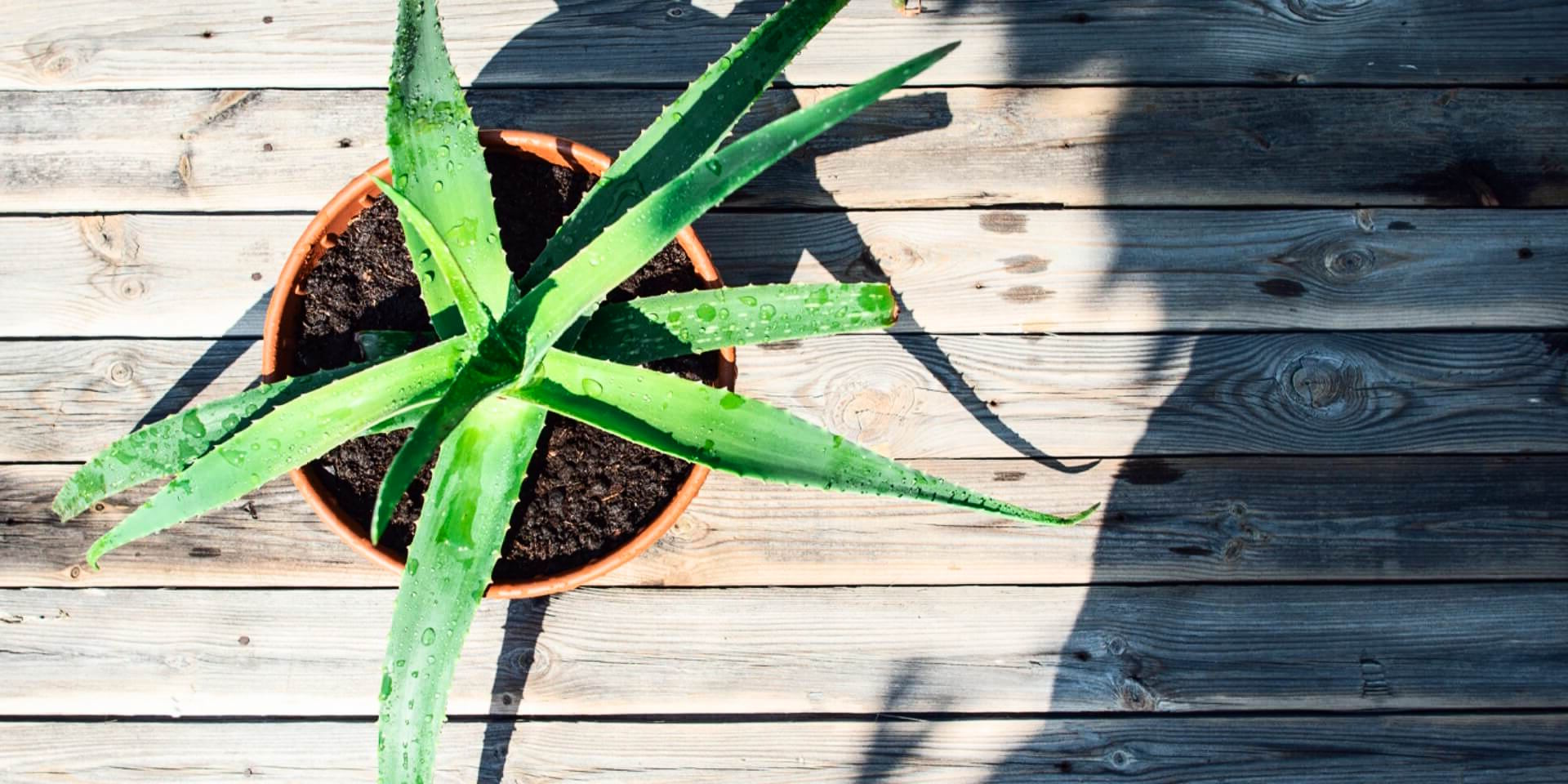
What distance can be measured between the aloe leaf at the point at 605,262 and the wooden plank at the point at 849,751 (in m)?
0.67

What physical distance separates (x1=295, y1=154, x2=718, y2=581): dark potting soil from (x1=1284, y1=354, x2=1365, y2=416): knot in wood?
2.60ft

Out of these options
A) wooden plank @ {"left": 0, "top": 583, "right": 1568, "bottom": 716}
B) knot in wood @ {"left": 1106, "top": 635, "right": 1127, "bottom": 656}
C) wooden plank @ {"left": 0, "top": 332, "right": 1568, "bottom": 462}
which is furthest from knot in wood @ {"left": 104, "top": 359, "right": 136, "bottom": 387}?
Answer: knot in wood @ {"left": 1106, "top": 635, "right": 1127, "bottom": 656}

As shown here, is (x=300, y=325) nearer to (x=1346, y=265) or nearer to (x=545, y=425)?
(x=545, y=425)

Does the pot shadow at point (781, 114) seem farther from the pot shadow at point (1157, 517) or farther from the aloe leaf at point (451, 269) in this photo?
the aloe leaf at point (451, 269)

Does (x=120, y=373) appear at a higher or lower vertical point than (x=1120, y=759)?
higher

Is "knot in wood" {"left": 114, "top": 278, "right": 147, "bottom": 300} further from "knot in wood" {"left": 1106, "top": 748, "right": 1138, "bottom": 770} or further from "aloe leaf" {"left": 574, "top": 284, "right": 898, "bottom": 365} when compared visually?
"knot in wood" {"left": 1106, "top": 748, "right": 1138, "bottom": 770}

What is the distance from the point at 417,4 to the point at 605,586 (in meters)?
0.74

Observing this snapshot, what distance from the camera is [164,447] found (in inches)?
36.6

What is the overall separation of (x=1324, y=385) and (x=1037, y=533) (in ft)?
1.42

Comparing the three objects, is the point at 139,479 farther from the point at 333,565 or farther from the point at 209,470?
the point at 333,565

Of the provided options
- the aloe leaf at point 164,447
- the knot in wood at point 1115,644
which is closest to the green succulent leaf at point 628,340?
the aloe leaf at point 164,447

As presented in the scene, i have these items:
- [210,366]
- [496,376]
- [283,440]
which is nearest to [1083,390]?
[496,376]

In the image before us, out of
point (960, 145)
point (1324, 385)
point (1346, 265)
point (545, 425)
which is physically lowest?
point (1324, 385)

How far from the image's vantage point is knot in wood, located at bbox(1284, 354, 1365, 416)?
1.39 metres
